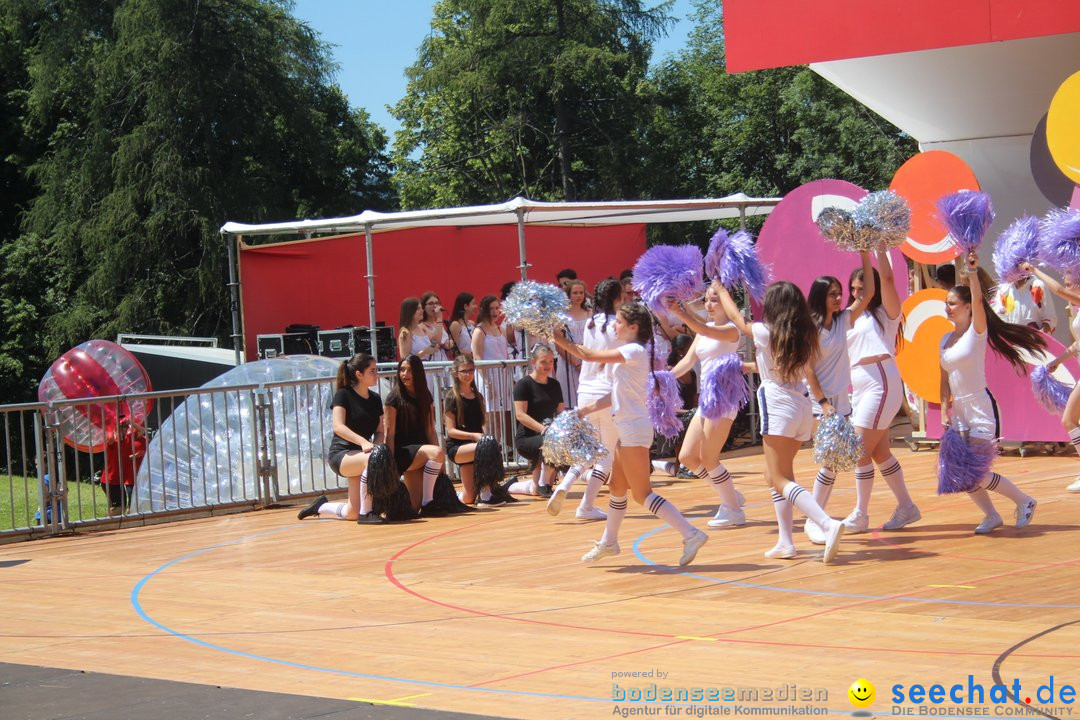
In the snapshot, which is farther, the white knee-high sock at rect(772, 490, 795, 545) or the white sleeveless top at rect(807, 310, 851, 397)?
the white sleeveless top at rect(807, 310, 851, 397)

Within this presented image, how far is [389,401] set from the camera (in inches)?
451

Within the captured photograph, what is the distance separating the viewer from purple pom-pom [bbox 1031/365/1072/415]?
10359mm

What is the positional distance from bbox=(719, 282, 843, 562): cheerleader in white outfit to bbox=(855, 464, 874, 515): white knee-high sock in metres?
0.96

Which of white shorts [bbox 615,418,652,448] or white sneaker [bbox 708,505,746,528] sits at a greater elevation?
white shorts [bbox 615,418,652,448]

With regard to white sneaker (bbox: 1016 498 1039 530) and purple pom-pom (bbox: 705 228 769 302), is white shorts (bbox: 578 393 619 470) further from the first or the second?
white sneaker (bbox: 1016 498 1039 530)

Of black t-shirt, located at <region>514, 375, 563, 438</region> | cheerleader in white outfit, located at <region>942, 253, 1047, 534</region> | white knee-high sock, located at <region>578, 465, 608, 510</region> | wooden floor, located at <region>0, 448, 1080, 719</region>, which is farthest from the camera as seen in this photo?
black t-shirt, located at <region>514, 375, 563, 438</region>

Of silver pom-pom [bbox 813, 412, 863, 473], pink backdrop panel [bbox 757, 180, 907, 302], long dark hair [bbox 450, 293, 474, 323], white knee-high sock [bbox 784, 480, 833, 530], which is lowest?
white knee-high sock [bbox 784, 480, 833, 530]

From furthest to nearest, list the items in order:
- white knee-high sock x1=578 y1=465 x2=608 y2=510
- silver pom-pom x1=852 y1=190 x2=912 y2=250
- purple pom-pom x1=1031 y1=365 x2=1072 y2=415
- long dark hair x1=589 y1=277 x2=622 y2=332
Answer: long dark hair x1=589 y1=277 x2=622 y2=332
purple pom-pom x1=1031 y1=365 x2=1072 y2=415
white knee-high sock x1=578 y1=465 x2=608 y2=510
silver pom-pom x1=852 y1=190 x2=912 y2=250

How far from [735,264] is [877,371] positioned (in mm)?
1171

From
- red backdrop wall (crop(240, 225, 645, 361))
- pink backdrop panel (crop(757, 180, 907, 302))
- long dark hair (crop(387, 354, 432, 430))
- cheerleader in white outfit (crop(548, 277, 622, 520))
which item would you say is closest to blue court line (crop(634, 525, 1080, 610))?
cheerleader in white outfit (crop(548, 277, 622, 520))

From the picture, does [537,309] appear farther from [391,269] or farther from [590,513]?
[391,269]

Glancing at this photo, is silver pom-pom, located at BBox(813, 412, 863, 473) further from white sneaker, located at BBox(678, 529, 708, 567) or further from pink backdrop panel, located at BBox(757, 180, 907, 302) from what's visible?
pink backdrop panel, located at BBox(757, 180, 907, 302)

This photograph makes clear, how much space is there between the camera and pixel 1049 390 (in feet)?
34.1

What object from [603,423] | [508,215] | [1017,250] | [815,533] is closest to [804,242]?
[508,215]
